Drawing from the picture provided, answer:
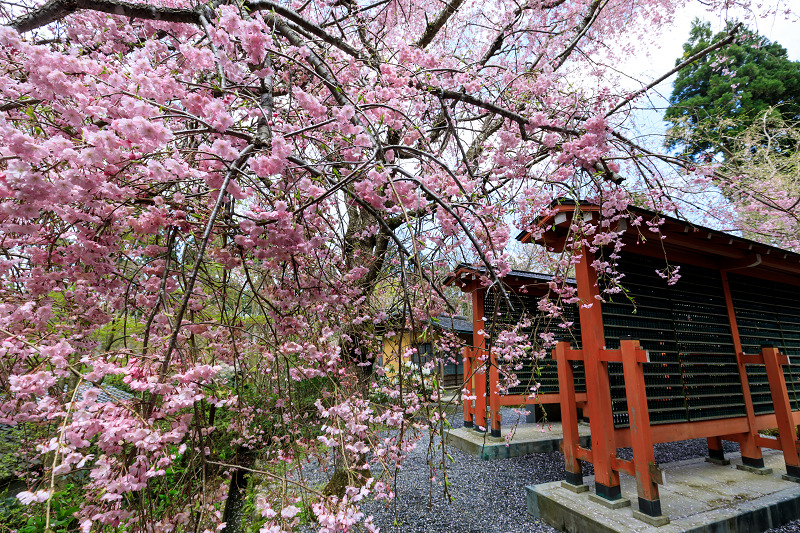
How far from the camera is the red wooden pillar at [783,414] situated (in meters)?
3.48

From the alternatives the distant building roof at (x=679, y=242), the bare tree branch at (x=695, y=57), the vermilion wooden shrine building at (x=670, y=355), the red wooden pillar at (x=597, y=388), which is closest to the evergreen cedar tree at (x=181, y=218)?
the bare tree branch at (x=695, y=57)

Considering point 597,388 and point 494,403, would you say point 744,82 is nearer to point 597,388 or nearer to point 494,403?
point 494,403

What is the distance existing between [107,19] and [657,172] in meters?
3.83

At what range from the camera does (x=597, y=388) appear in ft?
10.0

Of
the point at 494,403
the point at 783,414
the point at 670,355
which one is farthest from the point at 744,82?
the point at 494,403

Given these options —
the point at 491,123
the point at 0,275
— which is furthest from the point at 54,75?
the point at 491,123

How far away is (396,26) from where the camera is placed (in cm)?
446

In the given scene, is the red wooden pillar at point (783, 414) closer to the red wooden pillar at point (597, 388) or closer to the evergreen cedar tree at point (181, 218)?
the red wooden pillar at point (597, 388)

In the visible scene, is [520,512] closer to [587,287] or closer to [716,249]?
[587,287]

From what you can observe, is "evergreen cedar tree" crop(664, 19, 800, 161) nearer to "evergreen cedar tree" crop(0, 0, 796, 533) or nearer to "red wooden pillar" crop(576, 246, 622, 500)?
"red wooden pillar" crop(576, 246, 622, 500)

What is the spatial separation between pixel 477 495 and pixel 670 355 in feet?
8.05

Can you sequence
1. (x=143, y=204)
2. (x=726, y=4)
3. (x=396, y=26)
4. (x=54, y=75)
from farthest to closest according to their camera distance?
1. (x=396, y=26)
2. (x=726, y=4)
3. (x=143, y=204)
4. (x=54, y=75)

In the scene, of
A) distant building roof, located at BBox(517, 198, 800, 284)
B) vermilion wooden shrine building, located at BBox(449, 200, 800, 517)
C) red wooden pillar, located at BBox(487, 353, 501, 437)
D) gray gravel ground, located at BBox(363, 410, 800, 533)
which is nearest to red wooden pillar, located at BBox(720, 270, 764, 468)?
vermilion wooden shrine building, located at BBox(449, 200, 800, 517)

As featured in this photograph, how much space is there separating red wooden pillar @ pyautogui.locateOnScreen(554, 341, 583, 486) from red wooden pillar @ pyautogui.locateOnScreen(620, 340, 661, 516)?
533 millimetres
